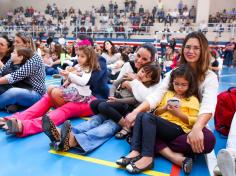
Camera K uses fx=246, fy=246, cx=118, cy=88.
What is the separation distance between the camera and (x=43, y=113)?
3.19 meters

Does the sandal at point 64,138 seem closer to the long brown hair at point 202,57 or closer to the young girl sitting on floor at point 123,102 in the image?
the young girl sitting on floor at point 123,102

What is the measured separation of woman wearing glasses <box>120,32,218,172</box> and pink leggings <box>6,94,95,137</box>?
108 cm

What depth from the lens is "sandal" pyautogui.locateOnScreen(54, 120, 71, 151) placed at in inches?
90.2

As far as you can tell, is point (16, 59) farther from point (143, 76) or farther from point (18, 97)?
point (143, 76)

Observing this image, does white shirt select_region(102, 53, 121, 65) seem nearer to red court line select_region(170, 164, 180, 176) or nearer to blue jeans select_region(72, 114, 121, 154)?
blue jeans select_region(72, 114, 121, 154)

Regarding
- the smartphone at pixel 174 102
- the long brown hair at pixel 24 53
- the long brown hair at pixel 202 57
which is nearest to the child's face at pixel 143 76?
the long brown hair at pixel 202 57

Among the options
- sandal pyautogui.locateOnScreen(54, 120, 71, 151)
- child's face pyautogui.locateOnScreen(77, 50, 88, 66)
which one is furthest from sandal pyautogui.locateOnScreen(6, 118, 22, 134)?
child's face pyautogui.locateOnScreen(77, 50, 88, 66)

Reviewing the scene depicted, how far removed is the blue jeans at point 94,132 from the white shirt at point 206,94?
2.16 ft

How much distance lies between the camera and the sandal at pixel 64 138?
2.29 meters

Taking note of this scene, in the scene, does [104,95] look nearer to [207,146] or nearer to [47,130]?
[47,130]

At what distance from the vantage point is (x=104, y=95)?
3748mm

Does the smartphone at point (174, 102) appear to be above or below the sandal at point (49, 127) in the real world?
above

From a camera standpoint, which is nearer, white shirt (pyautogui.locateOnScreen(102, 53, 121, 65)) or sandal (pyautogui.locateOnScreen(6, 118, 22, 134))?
sandal (pyautogui.locateOnScreen(6, 118, 22, 134))

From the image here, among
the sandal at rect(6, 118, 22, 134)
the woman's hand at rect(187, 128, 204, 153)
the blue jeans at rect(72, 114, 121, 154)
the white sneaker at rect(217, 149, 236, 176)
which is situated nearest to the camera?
the white sneaker at rect(217, 149, 236, 176)
